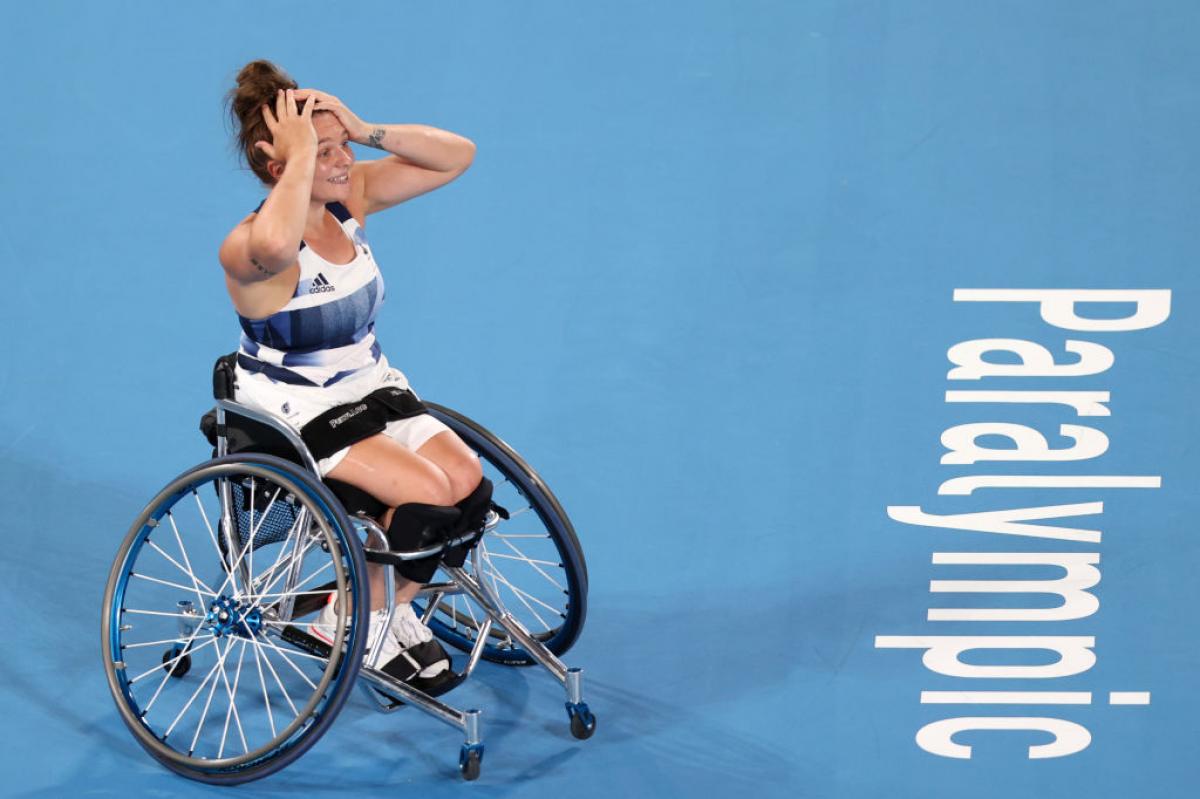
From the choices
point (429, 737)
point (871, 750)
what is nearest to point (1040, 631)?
point (871, 750)

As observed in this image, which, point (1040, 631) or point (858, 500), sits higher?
point (858, 500)

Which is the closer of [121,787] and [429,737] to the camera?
[121,787]

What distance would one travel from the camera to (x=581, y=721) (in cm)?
347

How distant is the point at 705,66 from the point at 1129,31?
1.51 m

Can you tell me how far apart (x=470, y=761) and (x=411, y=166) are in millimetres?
1314

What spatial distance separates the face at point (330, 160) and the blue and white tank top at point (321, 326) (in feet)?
0.31

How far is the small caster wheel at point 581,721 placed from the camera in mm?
3475

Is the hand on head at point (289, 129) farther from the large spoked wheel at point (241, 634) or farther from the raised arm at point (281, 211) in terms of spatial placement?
the large spoked wheel at point (241, 634)

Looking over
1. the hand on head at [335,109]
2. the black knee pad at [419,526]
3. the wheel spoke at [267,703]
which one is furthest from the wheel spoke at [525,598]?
the hand on head at [335,109]

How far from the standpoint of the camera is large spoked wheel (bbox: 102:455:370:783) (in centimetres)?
303

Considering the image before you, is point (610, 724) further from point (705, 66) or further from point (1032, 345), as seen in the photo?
point (705, 66)

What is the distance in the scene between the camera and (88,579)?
414cm

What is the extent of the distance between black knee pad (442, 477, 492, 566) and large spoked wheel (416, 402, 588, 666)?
65mm

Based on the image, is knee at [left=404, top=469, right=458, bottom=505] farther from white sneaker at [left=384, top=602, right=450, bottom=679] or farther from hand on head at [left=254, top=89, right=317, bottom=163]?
hand on head at [left=254, top=89, right=317, bottom=163]
